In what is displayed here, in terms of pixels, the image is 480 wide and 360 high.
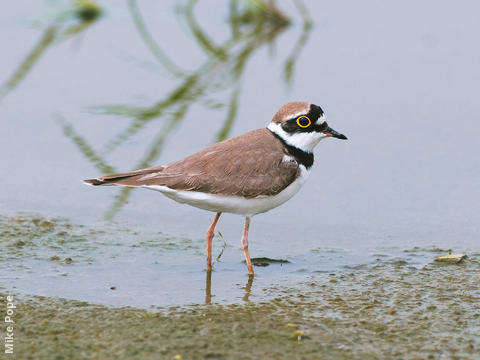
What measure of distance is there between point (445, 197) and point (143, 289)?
3.21m

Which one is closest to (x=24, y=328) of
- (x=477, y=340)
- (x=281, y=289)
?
(x=281, y=289)

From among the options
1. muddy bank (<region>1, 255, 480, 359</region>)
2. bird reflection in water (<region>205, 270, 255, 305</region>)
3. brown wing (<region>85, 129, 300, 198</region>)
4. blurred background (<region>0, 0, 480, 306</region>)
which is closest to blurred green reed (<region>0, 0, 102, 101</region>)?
blurred background (<region>0, 0, 480, 306</region>)

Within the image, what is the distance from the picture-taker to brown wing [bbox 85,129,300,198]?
6.24m

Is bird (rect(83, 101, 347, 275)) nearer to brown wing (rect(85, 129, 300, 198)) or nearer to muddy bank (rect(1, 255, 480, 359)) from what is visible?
brown wing (rect(85, 129, 300, 198))

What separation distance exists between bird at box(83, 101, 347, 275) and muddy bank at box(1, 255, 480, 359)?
756 mm

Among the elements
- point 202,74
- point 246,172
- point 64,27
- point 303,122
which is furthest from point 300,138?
point 64,27

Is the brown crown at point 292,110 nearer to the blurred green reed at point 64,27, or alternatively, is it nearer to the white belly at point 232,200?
the white belly at point 232,200

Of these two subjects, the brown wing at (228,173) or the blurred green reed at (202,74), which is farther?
the blurred green reed at (202,74)

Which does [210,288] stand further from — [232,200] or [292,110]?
[292,110]

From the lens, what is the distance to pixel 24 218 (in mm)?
7219

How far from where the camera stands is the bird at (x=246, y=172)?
6246 mm

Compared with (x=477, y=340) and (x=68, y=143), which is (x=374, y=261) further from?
(x=68, y=143)

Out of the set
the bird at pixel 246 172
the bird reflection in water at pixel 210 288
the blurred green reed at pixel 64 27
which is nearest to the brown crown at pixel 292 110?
the bird at pixel 246 172

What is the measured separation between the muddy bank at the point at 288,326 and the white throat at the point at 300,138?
108cm
